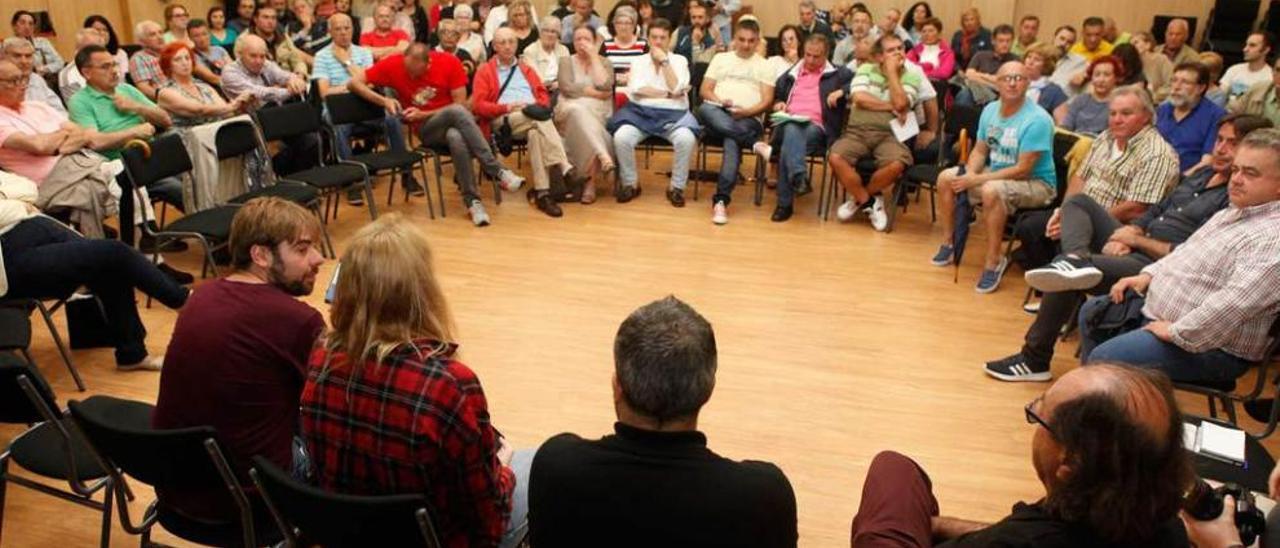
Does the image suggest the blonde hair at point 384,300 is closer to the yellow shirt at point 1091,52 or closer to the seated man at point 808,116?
the seated man at point 808,116

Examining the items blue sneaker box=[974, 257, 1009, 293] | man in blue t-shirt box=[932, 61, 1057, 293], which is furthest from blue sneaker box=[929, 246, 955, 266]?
blue sneaker box=[974, 257, 1009, 293]

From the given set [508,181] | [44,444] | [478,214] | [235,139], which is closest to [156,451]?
[44,444]

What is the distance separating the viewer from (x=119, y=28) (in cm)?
1040

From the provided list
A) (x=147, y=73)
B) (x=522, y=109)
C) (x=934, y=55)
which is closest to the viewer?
(x=147, y=73)

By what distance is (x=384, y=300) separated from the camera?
6.70ft

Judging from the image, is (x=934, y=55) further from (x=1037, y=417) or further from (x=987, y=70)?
(x=1037, y=417)

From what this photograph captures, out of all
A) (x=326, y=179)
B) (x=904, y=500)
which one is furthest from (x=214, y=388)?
(x=326, y=179)

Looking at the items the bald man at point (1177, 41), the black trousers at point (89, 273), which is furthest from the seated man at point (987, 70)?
the black trousers at point (89, 273)

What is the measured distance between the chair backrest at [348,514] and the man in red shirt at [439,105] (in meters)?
4.32

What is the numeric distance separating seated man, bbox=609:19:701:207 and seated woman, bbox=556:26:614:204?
132 mm

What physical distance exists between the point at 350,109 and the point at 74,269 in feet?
9.30

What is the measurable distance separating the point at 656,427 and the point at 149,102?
4.95m

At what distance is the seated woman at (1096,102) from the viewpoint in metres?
6.11

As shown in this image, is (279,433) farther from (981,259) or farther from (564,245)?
(981,259)
